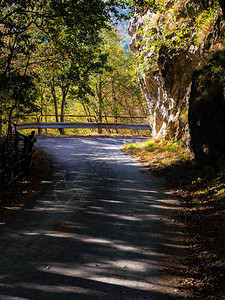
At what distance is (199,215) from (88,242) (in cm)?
286

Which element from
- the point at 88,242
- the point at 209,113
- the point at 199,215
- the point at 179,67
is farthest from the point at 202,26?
the point at 88,242

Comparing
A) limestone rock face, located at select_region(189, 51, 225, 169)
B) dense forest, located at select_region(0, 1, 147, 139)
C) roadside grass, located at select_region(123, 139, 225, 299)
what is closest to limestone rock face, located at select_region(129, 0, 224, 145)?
roadside grass, located at select_region(123, 139, 225, 299)

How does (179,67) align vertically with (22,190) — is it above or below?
above

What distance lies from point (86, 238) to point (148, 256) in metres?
1.40

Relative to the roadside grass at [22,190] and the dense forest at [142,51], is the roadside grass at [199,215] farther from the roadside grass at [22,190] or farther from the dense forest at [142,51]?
the roadside grass at [22,190]

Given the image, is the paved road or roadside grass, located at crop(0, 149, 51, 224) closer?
the paved road

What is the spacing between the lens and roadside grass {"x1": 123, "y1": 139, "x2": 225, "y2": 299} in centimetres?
433

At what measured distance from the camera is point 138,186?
996 cm

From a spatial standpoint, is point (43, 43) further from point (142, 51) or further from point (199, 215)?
point (199, 215)

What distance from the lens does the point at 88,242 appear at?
5688mm

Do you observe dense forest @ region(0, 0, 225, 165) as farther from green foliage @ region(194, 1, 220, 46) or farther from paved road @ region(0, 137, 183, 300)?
paved road @ region(0, 137, 183, 300)

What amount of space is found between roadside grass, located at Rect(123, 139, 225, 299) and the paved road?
51 centimetres

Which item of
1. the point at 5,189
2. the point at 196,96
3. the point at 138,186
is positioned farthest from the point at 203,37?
the point at 5,189

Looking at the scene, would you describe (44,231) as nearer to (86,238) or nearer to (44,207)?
(86,238)
